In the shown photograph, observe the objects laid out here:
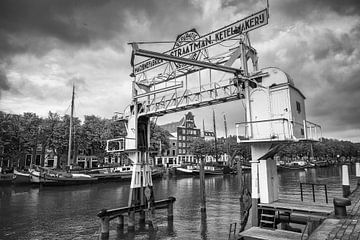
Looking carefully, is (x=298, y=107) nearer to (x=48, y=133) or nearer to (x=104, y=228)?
(x=104, y=228)

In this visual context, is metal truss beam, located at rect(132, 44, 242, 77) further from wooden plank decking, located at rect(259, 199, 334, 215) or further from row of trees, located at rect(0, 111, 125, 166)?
row of trees, located at rect(0, 111, 125, 166)

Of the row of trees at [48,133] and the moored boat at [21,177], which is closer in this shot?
the moored boat at [21,177]

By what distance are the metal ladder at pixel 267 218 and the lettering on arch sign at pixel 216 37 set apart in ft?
33.2

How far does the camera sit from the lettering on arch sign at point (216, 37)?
1453cm

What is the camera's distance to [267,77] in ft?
45.5

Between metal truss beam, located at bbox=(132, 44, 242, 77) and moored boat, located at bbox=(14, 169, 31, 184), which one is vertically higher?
metal truss beam, located at bbox=(132, 44, 242, 77)

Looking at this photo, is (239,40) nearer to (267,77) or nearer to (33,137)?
(267,77)

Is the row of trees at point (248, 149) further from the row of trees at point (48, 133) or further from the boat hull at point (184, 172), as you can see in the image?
the row of trees at point (48, 133)

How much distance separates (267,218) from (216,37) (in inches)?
440

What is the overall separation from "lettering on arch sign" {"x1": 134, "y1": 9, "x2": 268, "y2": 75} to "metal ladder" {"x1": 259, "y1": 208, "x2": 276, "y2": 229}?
33.2ft

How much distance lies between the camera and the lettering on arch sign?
14.5 meters

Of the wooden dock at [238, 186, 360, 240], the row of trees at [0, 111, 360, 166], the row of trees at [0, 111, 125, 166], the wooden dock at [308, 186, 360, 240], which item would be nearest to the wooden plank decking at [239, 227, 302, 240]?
the wooden dock at [238, 186, 360, 240]

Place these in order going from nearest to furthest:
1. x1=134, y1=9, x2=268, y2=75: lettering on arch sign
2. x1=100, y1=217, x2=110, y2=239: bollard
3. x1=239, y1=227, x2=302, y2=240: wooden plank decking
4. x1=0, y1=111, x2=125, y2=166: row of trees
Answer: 1. x1=239, y1=227, x2=302, y2=240: wooden plank decking
2. x1=134, y1=9, x2=268, y2=75: lettering on arch sign
3. x1=100, y1=217, x2=110, y2=239: bollard
4. x1=0, y1=111, x2=125, y2=166: row of trees

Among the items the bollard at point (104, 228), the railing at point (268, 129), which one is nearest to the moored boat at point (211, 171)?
the bollard at point (104, 228)
